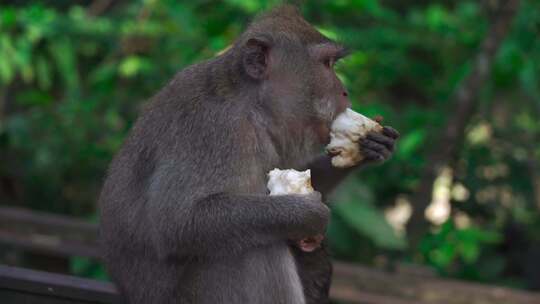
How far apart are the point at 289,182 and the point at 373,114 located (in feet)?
9.37

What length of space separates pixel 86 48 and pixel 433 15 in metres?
2.83

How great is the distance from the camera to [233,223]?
369 centimetres

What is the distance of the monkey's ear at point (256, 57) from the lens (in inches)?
155

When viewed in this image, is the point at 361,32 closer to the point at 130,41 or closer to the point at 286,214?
the point at 130,41

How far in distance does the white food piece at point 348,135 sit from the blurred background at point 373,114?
7.42 feet

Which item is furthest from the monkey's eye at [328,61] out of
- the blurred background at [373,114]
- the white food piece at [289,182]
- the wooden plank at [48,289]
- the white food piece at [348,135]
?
the blurred background at [373,114]

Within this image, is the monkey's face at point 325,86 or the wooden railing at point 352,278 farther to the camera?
the wooden railing at point 352,278

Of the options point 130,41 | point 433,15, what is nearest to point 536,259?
point 433,15

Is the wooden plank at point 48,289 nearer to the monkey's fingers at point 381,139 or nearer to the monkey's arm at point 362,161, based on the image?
the monkey's arm at point 362,161

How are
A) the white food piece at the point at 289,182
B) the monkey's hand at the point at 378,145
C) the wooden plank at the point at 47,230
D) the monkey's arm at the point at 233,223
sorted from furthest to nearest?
the wooden plank at the point at 47,230 < the monkey's hand at the point at 378,145 < the white food piece at the point at 289,182 < the monkey's arm at the point at 233,223

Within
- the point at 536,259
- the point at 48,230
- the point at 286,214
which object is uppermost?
the point at 286,214

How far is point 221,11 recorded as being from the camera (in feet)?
22.9

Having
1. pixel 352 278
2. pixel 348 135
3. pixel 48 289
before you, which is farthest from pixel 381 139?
pixel 352 278

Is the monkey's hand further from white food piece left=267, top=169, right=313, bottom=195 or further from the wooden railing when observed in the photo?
the wooden railing
